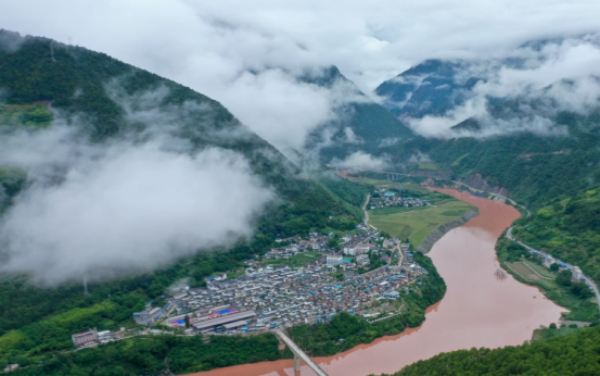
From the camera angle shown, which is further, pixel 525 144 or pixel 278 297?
pixel 525 144

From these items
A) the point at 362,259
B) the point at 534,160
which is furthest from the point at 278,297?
the point at 534,160

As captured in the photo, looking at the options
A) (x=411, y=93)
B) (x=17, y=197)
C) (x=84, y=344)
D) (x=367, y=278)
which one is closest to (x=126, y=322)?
(x=84, y=344)

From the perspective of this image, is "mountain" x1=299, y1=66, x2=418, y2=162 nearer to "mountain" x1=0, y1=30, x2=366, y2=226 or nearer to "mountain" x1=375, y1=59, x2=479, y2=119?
"mountain" x1=375, y1=59, x2=479, y2=119

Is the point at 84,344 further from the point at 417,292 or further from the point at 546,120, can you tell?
the point at 546,120

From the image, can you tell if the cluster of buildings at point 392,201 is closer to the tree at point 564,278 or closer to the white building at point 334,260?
the white building at point 334,260

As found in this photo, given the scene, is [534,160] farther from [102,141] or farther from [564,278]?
[102,141]
